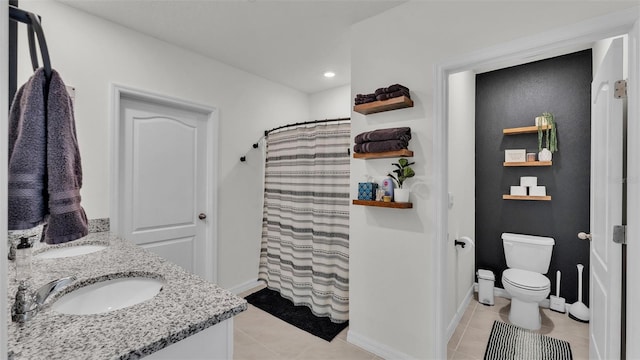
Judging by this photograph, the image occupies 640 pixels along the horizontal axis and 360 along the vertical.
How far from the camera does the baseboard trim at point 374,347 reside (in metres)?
1.90

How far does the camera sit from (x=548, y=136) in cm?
268

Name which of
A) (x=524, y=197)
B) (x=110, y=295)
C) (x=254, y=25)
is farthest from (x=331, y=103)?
(x=110, y=295)

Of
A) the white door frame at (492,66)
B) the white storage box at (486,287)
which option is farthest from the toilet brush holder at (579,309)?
the white door frame at (492,66)

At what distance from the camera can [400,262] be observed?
1.89m

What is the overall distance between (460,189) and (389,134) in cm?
124

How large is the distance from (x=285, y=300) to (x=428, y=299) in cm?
158

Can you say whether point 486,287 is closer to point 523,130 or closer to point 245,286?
point 523,130

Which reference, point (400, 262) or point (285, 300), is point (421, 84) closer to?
point (400, 262)

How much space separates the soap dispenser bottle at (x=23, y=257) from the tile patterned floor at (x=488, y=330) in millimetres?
2378

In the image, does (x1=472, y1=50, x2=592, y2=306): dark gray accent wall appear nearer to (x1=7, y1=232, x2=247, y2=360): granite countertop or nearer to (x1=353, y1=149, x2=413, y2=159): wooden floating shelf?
(x1=353, y1=149, x2=413, y2=159): wooden floating shelf

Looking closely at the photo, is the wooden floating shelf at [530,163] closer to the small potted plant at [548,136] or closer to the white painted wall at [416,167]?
the small potted plant at [548,136]

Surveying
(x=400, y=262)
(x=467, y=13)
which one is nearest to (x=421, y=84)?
(x=467, y=13)

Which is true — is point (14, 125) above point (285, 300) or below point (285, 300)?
above

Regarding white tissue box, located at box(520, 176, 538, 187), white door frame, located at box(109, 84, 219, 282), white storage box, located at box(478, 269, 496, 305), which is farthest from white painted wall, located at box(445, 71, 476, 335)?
white door frame, located at box(109, 84, 219, 282)
